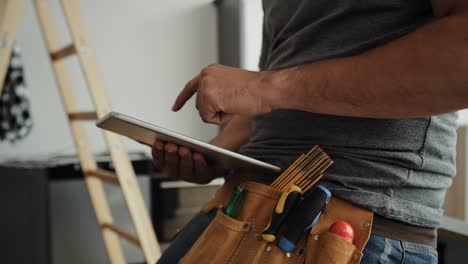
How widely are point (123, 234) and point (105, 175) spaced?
0.25m

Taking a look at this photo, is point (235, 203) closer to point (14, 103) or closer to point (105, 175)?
point (105, 175)

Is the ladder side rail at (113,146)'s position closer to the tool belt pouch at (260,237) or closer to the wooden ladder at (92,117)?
the wooden ladder at (92,117)

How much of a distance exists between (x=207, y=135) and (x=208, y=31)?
0.71 m

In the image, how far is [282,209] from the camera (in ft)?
1.75

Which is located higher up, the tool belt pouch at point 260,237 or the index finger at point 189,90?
the index finger at point 189,90

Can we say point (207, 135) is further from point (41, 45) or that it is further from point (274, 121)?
point (274, 121)

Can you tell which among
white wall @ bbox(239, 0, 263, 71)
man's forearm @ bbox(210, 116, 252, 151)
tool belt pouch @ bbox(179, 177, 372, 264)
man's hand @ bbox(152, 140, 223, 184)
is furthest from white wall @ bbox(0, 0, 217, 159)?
tool belt pouch @ bbox(179, 177, 372, 264)

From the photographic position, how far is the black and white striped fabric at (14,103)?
235cm

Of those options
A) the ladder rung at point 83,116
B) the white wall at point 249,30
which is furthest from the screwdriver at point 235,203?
the white wall at point 249,30

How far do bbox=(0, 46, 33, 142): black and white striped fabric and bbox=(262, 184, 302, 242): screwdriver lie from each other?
226 centimetres

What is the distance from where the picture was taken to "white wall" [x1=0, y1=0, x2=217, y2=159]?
2.47 metres

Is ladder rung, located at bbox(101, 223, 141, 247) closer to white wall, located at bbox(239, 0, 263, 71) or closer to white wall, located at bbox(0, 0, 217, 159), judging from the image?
white wall, located at bbox(0, 0, 217, 159)

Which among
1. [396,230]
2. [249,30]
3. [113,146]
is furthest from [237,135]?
[249,30]

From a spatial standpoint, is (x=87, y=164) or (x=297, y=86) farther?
(x=87, y=164)
